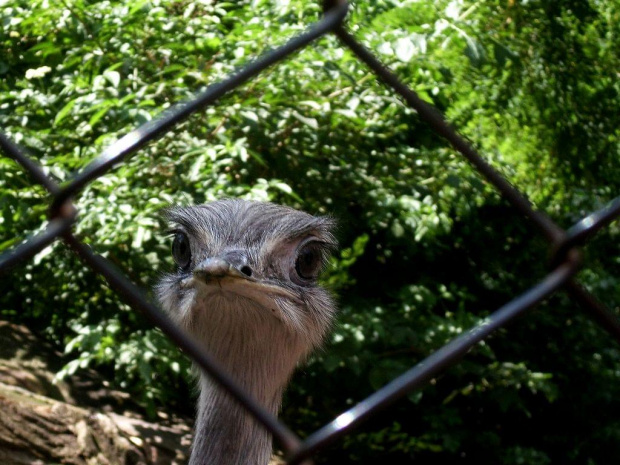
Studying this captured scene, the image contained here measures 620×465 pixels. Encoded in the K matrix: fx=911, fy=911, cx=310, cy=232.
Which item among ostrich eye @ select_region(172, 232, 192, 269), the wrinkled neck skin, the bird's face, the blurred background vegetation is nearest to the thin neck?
the wrinkled neck skin

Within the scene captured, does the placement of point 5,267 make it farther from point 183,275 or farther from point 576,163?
point 576,163

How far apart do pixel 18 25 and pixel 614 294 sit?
2.55 m

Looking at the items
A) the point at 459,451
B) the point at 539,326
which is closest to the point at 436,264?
the point at 539,326

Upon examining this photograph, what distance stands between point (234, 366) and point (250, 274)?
374 millimetres

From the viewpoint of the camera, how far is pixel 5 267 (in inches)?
27.2

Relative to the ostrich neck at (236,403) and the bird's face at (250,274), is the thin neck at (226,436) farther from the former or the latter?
the bird's face at (250,274)

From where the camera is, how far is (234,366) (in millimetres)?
1846

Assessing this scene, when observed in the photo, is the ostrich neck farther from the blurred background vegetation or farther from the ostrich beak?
the blurred background vegetation

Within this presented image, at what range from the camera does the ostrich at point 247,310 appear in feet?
5.65

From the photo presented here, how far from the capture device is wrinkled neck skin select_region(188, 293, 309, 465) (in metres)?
1.75

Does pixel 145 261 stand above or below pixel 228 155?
below

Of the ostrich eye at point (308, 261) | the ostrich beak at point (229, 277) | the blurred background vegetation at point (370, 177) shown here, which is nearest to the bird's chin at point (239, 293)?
the ostrich beak at point (229, 277)

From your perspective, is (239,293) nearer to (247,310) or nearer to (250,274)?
→ (250,274)

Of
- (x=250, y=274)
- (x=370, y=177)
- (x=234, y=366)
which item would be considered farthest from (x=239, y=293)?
(x=370, y=177)
